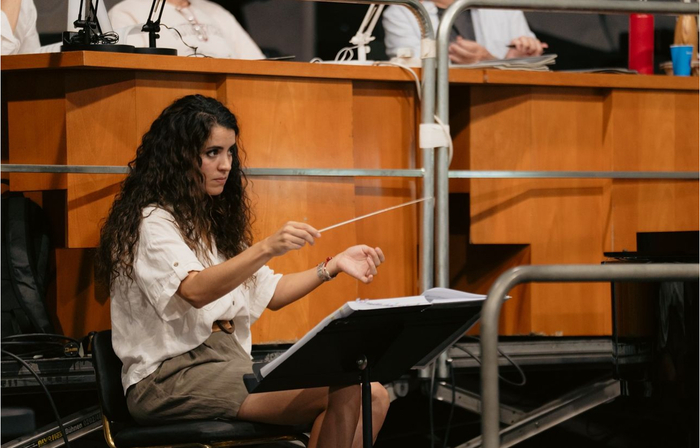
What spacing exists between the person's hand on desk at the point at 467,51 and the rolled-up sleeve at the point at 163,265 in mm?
2226

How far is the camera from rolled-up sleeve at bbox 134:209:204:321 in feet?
7.31

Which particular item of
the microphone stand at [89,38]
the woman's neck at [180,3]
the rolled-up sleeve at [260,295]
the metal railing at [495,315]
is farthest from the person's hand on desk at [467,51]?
the metal railing at [495,315]

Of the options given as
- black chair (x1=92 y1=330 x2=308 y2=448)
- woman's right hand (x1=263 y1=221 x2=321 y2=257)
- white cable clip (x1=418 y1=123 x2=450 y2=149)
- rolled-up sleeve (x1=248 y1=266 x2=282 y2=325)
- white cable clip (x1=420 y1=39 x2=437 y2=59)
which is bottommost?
black chair (x1=92 y1=330 x2=308 y2=448)

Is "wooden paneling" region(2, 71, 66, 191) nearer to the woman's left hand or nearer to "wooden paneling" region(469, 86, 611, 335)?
the woman's left hand

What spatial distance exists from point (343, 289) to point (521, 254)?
0.68m

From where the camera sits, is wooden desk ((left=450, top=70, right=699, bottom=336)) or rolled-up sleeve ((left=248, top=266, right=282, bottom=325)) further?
wooden desk ((left=450, top=70, right=699, bottom=336))

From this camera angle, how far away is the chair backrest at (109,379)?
7.64 feet

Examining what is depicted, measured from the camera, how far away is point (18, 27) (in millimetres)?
3365

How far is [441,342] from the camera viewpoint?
2.13 metres

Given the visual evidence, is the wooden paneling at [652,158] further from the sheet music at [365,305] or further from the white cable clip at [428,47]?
the sheet music at [365,305]

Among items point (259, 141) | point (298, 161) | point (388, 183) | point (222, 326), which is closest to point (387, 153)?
point (388, 183)

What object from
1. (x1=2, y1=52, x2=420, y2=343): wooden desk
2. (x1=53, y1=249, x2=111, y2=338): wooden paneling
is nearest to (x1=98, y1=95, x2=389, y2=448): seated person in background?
(x1=2, y1=52, x2=420, y2=343): wooden desk

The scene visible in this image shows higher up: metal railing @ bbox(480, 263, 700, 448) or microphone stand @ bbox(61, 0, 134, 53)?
microphone stand @ bbox(61, 0, 134, 53)

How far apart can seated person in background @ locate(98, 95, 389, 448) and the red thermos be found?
76.2 inches
